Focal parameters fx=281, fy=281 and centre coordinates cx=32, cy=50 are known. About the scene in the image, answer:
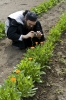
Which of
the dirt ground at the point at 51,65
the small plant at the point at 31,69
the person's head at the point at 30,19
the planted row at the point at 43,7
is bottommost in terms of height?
the planted row at the point at 43,7

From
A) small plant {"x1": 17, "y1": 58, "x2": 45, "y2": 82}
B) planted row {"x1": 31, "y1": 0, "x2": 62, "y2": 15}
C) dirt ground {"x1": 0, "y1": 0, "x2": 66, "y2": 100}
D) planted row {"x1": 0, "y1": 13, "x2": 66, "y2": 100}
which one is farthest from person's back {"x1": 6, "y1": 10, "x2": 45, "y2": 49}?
planted row {"x1": 31, "y1": 0, "x2": 62, "y2": 15}

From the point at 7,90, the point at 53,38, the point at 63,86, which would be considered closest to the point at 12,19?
the point at 53,38

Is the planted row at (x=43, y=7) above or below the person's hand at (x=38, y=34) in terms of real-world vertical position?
below

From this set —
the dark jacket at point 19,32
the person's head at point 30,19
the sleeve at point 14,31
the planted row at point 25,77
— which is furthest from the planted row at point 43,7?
the planted row at point 25,77

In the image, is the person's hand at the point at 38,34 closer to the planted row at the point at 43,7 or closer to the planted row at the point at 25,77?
the planted row at the point at 25,77

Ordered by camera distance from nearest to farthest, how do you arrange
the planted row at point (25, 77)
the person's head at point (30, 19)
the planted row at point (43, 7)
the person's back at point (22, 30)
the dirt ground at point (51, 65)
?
the planted row at point (25, 77)
the dirt ground at point (51, 65)
the person's head at point (30, 19)
the person's back at point (22, 30)
the planted row at point (43, 7)

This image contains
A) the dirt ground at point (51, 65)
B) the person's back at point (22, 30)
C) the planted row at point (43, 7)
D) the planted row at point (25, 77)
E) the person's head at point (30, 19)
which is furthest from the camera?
the planted row at point (43, 7)

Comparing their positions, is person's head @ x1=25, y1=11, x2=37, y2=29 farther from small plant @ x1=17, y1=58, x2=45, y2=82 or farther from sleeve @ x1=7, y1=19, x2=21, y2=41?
small plant @ x1=17, y1=58, x2=45, y2=82

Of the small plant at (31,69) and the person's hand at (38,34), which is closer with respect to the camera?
the small plant at (31,69)

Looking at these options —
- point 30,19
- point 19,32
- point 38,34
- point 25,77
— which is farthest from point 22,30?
point 25,77

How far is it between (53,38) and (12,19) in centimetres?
101

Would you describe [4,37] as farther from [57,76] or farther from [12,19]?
[57,76]

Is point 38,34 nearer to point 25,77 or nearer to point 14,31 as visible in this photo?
point 14,31

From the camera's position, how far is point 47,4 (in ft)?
33.9
